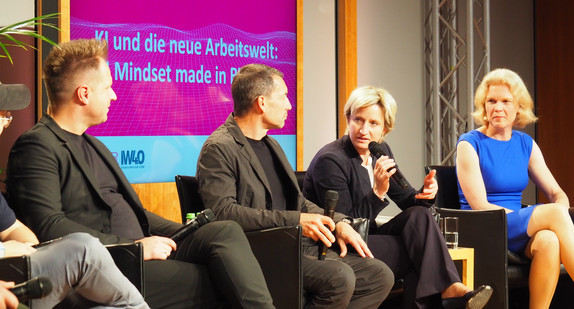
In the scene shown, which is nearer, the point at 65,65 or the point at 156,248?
the point at 156,248

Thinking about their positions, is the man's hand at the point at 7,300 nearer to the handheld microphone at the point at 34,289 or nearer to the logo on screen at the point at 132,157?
the handheld microphone at the point at 34,289

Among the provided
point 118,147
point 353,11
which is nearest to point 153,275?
point 118,147

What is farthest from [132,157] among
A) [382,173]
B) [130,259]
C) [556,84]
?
[556,84]

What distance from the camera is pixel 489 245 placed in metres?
4.05

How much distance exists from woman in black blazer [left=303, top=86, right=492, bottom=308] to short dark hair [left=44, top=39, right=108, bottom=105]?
1.31 m

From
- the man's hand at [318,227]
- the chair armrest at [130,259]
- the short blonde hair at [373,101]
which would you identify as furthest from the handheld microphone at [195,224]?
the short blonde hair at [373,101]

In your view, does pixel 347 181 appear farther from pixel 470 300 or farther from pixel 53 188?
pixel 53 188

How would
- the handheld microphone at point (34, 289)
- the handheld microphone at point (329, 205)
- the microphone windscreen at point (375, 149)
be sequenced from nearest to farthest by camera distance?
the handheld microphone at point (34, 289) < the handheld microphone at point (329, 205) < the microphone windscreen at point (375, 149)

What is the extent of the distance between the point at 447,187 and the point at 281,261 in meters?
1.73

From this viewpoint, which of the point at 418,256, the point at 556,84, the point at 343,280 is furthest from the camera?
the point at 556,84

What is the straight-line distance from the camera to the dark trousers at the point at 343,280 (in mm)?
3215

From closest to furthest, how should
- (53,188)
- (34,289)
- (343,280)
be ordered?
(34,289) → (53,188) → (343,280)

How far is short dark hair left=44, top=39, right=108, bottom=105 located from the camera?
9.78 ft

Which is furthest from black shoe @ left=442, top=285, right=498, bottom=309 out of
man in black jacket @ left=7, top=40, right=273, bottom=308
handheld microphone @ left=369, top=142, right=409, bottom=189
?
man in black jacket @ left=7, top=40, right=273, bottom=308
